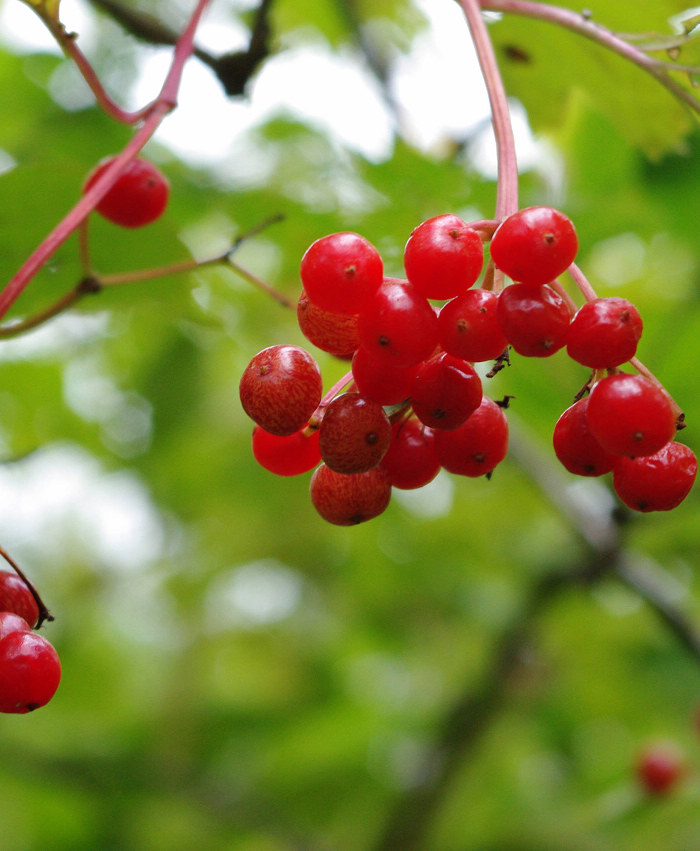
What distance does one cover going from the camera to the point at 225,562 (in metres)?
3.36

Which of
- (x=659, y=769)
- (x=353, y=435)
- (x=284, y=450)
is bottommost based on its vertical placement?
(x=659, y=769)

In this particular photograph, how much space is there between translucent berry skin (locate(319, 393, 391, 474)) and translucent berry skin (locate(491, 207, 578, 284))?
17cm

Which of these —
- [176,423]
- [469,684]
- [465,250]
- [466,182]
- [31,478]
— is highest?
[465,250]

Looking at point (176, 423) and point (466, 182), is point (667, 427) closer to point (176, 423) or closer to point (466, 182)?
point (466, 182)

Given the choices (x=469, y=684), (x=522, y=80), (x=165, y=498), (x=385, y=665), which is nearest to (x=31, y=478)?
(x=165, y=498)

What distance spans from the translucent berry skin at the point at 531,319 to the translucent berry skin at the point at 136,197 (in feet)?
2.34

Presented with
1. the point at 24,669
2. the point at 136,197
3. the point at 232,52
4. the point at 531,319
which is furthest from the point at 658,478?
the point at 232,52

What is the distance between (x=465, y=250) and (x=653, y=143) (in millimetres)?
775

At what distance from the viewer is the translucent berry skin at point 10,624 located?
78 cm

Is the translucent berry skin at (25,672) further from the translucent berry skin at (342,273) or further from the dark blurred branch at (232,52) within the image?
the dark blurred branch at (232,52)

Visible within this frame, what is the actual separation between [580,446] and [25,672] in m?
0.54

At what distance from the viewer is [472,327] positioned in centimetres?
71

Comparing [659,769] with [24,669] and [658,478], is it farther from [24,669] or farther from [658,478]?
[24,669]

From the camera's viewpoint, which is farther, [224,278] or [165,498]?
[165,498]
